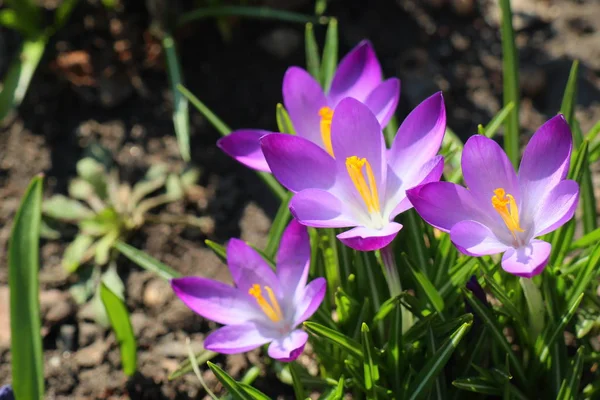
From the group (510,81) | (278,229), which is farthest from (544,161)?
(278,229)

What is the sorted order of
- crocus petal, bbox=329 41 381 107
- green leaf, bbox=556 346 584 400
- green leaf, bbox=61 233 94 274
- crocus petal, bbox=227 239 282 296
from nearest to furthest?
green leaf, bbox=556 346 584 400 < crocus petal, bbox=227 239 282 296 < crocus petal, bbox=329 41 381 107 < green leaf, bbox=61 233 94 274

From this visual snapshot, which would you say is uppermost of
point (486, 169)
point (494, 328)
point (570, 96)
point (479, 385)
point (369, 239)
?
point (570, 96)

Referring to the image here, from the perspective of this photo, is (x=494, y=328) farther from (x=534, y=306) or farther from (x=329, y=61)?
(x=329, y=61)

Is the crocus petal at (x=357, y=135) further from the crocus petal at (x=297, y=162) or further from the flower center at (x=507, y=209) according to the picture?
the flower center at (x=507, y=209)

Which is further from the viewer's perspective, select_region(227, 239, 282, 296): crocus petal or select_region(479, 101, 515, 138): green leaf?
select_region(479, 101, 515, 138): green leaf

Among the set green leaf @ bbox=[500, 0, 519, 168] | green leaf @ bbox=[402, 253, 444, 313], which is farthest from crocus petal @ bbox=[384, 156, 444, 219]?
green leaf @ bbox=[500, 0, 519, 168]

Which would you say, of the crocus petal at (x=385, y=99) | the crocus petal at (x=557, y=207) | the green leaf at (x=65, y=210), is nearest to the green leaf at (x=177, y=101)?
the green leaf at (x=65, y=210)

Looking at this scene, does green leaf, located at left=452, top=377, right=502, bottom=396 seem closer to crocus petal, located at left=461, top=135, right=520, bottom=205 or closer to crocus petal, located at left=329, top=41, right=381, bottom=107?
crocus petal, located at left=461, top=135, right=520, bottom=205

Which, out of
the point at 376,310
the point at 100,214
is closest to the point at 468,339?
the point at 376,310
